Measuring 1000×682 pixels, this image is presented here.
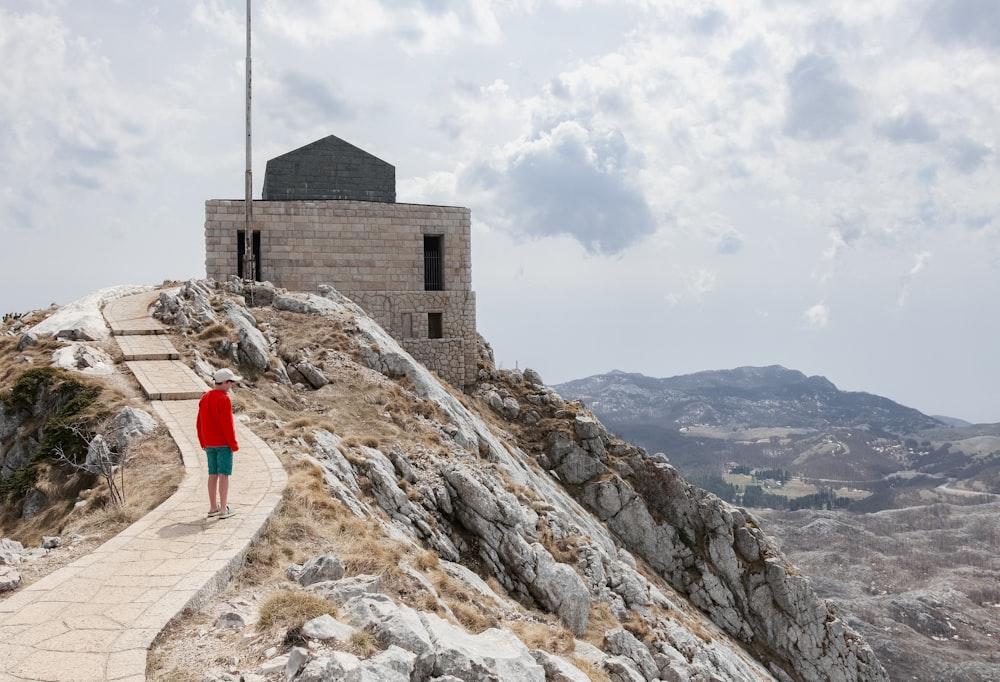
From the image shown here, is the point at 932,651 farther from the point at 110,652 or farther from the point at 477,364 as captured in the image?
the point at 110,652

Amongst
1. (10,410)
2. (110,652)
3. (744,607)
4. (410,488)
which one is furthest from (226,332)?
(744,607)

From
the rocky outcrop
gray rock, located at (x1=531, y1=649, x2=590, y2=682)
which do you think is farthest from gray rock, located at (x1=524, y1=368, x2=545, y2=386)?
gray rock, located at (x1=531, y1=649, x2=590, y2=682)

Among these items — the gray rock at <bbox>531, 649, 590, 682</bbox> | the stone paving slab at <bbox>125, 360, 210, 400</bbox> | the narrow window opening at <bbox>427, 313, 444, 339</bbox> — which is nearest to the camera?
the gray rock at <bbox>531, 649, 590, 682</bbox>

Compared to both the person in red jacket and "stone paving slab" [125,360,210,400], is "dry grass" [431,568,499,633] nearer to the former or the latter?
the person in red jacket

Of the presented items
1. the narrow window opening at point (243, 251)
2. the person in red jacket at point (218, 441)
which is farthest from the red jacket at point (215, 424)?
the narrow window opening at point (243, 251)

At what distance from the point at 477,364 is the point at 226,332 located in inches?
585

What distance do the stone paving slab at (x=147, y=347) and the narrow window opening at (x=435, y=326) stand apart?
14041mm

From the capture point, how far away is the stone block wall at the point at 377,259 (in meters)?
32.5

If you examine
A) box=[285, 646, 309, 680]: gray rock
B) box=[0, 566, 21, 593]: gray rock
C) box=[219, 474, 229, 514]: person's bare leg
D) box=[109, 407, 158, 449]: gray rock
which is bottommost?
box=[285, 646, 309, 680]: gray rock

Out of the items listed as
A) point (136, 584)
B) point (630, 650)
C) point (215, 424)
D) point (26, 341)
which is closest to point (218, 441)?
point (215, 424)

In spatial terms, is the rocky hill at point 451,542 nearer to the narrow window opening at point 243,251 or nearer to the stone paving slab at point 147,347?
the stone paving slab at point 147,347

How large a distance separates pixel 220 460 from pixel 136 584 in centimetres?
266

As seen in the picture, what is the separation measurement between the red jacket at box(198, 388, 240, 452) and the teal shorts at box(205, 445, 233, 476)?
0.24 feet

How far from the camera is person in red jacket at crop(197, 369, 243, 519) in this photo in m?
11.2
